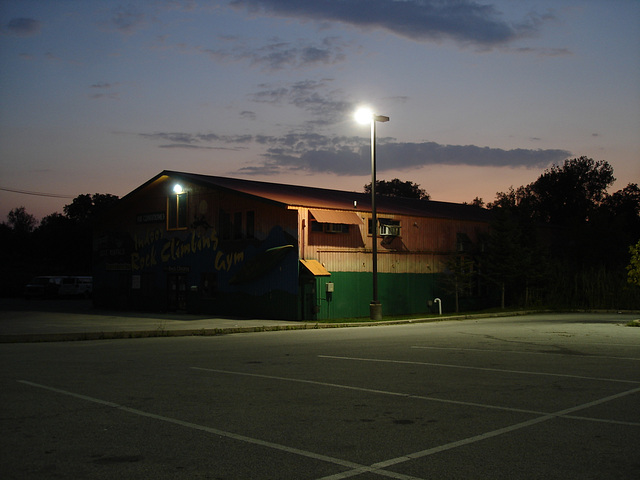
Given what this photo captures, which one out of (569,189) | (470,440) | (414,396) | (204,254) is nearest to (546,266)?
(204,254)

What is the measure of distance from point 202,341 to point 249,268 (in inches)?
485

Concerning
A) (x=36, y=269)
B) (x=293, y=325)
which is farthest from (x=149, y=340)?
(x=36, y=269)

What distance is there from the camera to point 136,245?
39406 mm

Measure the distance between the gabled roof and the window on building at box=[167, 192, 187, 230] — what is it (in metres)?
1.18

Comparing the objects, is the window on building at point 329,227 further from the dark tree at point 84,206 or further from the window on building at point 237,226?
the dark tree at point 84,206

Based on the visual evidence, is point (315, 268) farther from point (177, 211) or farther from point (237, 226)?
point (177, 211)

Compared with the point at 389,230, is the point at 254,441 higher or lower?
lower

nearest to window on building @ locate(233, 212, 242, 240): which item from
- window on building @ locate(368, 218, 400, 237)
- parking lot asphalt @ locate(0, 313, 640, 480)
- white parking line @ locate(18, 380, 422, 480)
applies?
window on building @ locate(368, 218, 400, 237)

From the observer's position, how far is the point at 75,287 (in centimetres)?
5794

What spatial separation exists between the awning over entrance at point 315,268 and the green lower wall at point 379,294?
694mm

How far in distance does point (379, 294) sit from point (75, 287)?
34.0 meters

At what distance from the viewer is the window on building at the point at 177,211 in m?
36.3

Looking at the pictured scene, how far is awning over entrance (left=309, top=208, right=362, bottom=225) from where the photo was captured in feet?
100

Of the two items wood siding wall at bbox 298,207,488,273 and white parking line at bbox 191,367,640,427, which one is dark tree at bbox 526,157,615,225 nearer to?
wood siding wall at bbox 298,207,488,273
